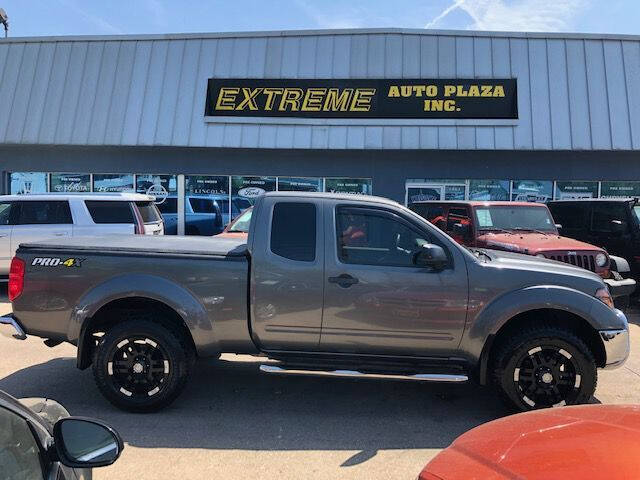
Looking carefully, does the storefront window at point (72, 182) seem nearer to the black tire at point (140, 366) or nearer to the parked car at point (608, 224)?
the black tire at point (140, 366)

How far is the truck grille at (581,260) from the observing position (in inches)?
265

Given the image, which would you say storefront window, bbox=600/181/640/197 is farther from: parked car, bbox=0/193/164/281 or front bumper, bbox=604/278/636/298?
parked car, bbox=0/193/164/281

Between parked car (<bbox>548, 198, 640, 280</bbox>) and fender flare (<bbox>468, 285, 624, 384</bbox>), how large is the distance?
4113 millimetres

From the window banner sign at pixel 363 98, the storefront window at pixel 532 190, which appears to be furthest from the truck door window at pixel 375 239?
the storefront window at pixel 532 190

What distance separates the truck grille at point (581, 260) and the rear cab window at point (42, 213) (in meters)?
8.28

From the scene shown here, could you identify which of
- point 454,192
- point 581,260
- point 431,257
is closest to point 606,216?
point 581,260

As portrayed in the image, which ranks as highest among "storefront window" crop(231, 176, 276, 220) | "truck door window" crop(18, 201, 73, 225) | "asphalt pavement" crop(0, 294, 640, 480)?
"storefront window" crop(231, 176, 276, 220)

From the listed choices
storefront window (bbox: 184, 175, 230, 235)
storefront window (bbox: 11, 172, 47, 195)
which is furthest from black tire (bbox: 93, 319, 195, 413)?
storefront window (bbox: 11, 172, 47, 195)

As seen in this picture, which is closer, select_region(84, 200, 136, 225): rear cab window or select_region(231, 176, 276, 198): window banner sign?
select_region(84, 200, 136, 225): rear cab window

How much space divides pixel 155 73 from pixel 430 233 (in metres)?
12.3

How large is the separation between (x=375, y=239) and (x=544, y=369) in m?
1.73

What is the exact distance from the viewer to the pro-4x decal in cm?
416

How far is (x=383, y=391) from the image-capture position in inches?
188

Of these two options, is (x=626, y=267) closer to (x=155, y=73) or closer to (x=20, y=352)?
(x=20, y=352)
